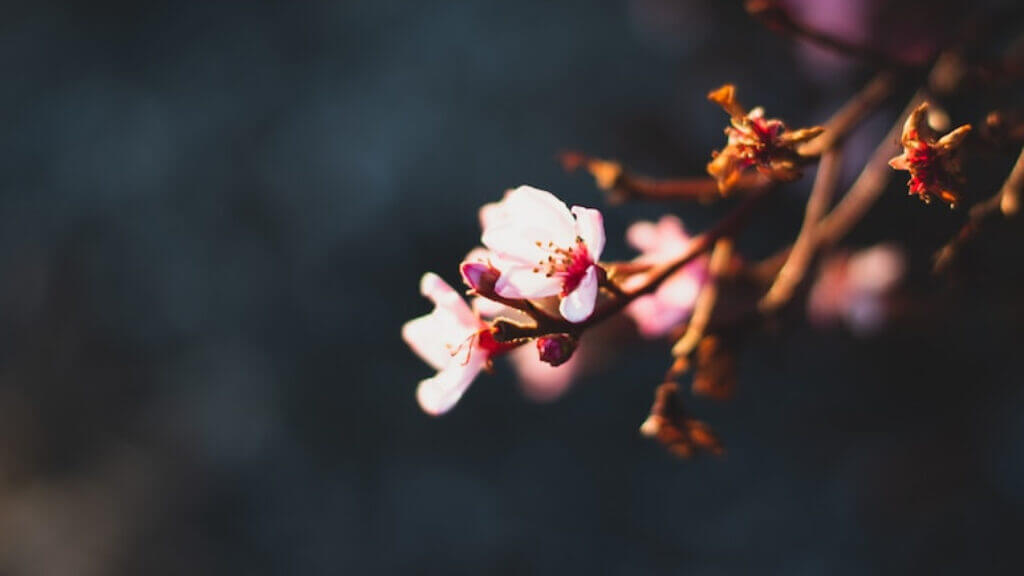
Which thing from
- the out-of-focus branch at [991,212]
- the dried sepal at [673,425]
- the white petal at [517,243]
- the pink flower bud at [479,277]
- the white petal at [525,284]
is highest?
the white petal at [517,243]

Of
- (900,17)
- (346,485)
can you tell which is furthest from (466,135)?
(900,17)

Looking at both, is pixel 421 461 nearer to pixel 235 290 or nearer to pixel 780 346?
pixel 235 290

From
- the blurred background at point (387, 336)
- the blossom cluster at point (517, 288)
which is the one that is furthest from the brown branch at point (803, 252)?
the blurred background at point (387, 336)

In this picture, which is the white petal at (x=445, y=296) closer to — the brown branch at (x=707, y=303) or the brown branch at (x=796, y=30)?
the brown branch at (x=707, y=303)

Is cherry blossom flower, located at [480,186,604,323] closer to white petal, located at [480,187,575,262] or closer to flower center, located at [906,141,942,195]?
white petal, located at [480,187,575,262]

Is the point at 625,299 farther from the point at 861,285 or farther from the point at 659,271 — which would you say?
the point at 861,285

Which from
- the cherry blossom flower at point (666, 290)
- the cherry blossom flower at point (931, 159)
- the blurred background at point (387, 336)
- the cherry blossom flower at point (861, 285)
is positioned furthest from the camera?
the blurred background at point (387, 336)

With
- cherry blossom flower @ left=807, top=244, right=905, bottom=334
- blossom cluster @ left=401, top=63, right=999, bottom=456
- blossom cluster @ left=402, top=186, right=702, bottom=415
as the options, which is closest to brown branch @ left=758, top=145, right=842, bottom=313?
blossom cluster @ left=401, top=63, right=999, bottom=456

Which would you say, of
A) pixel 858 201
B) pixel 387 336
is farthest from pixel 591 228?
pixel 387 336
